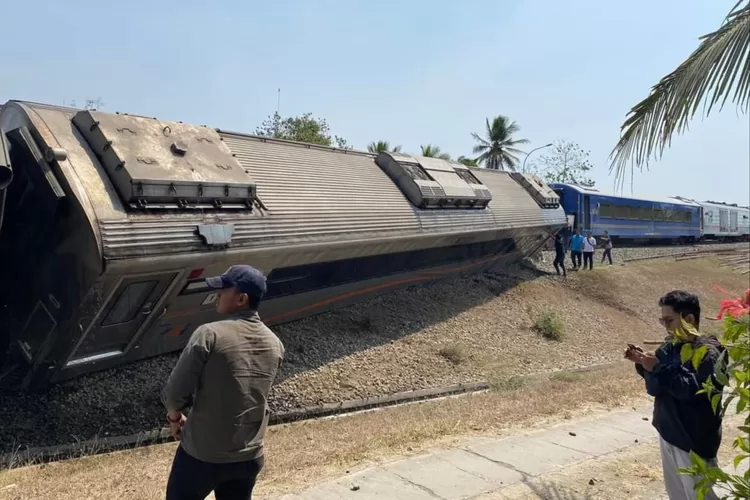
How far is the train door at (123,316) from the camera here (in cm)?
613

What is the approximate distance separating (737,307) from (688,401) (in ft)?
5.80

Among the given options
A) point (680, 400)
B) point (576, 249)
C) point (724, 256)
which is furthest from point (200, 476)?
point (724, 256)

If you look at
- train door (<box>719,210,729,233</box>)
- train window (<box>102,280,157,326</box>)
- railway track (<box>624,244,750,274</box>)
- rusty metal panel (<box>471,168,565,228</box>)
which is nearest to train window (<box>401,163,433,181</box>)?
rusty metal panel (<box>471,168,565,228</box>)

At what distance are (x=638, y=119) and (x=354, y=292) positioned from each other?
720cm

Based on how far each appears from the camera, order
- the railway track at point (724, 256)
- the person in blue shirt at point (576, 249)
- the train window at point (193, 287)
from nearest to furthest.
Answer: the train window at point (193, 287) < the person in blue shirt at point (576, 249) < the railway track at point (724, 256)

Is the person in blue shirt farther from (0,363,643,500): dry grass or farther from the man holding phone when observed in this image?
the man holding phone

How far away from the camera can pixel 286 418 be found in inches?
308

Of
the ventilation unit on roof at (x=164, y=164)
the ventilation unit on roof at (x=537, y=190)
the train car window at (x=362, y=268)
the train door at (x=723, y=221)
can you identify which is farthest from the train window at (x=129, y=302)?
Answer: the train door at (x=723, y=221)

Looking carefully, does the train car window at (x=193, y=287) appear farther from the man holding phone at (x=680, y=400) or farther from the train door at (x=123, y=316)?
the man holding phone at (x=680, y=400)

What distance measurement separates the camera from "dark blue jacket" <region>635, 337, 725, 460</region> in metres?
3.22

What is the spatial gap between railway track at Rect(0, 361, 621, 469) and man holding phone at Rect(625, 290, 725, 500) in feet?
16.9

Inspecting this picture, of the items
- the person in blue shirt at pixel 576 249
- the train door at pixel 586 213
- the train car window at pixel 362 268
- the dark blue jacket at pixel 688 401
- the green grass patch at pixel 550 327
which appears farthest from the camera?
the train door at pixel 586 213

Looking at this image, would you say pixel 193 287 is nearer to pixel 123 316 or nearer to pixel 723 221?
pixel 123 316

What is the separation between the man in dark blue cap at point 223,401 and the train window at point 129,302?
365 centimetres
